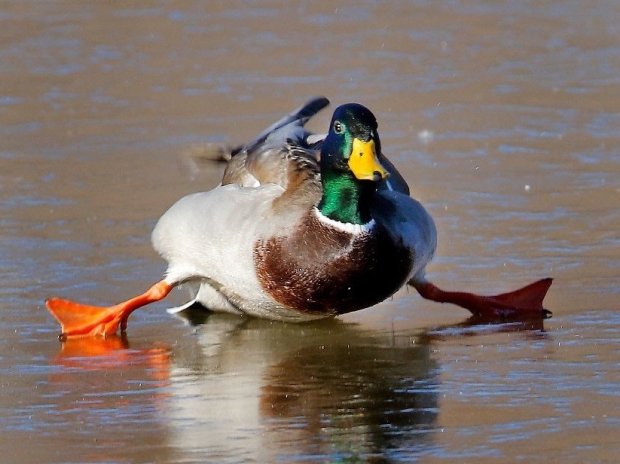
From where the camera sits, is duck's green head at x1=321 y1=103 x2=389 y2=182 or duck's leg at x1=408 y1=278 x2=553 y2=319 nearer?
duck's green head at x1=321 y1=103 x2=389 y2=182

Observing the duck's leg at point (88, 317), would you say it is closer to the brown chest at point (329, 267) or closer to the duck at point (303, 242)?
the duck at point (303, 242)

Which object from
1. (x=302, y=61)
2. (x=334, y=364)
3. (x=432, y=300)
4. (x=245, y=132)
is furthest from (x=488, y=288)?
(x=302, y=61)

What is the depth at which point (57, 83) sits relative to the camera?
10766mm

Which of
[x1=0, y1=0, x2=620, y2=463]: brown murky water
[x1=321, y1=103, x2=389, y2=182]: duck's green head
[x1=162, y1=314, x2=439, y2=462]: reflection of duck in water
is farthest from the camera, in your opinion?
[x1=321, y1=103, x2=389, y2=182]: duck's green head

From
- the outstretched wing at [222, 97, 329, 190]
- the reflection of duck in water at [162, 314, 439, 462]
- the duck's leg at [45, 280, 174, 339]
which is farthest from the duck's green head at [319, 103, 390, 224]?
the duck's leg at [45, 280, 174, 339]

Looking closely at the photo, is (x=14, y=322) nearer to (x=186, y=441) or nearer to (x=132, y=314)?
(x=132, y=314)

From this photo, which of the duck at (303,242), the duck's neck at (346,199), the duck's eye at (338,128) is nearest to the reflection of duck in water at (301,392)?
the duck at (303,242)

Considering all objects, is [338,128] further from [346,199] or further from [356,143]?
[346,199]

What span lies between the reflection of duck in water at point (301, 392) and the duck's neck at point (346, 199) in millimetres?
520

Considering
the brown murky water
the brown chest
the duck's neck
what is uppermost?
the duck's neck

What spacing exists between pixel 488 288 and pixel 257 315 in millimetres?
1087

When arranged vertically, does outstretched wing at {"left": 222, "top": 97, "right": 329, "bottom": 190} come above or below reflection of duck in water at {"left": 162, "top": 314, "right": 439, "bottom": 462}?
above

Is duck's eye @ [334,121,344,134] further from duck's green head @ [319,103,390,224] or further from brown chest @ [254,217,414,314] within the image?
brown chest @ [254,217,414,314]

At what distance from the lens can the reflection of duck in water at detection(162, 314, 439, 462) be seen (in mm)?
4234
